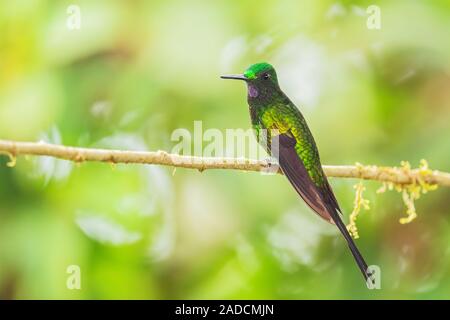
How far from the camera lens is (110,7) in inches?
182

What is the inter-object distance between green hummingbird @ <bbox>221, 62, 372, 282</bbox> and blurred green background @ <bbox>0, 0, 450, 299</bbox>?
45.1 inches

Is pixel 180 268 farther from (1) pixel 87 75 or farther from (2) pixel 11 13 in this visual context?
(2) pixel 11 13

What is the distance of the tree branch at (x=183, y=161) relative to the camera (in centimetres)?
193

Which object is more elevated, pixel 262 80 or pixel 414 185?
pixel 262 80

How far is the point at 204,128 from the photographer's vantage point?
14.3 ft

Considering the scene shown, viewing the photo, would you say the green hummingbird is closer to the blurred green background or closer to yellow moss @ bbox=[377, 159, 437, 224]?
yellow moss @ bbox=[377, 159, 437, 224]

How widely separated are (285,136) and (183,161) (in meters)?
0.84

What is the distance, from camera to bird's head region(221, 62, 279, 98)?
3135mm

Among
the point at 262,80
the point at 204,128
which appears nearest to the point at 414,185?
the point at 262,80

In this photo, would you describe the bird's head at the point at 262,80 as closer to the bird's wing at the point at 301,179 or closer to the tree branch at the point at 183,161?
the bird's wing at the point at 301,179

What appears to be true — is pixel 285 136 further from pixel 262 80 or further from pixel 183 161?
pixel 183 161

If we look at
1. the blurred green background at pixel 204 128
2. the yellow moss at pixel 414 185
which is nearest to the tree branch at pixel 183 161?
the yellow moss at pixel 414 185

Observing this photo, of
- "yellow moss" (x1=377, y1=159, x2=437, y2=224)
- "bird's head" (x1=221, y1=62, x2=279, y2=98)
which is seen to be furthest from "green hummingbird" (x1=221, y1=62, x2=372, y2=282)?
"yellow moss" (x1=377, y1=159, x2=437, y2=224)
